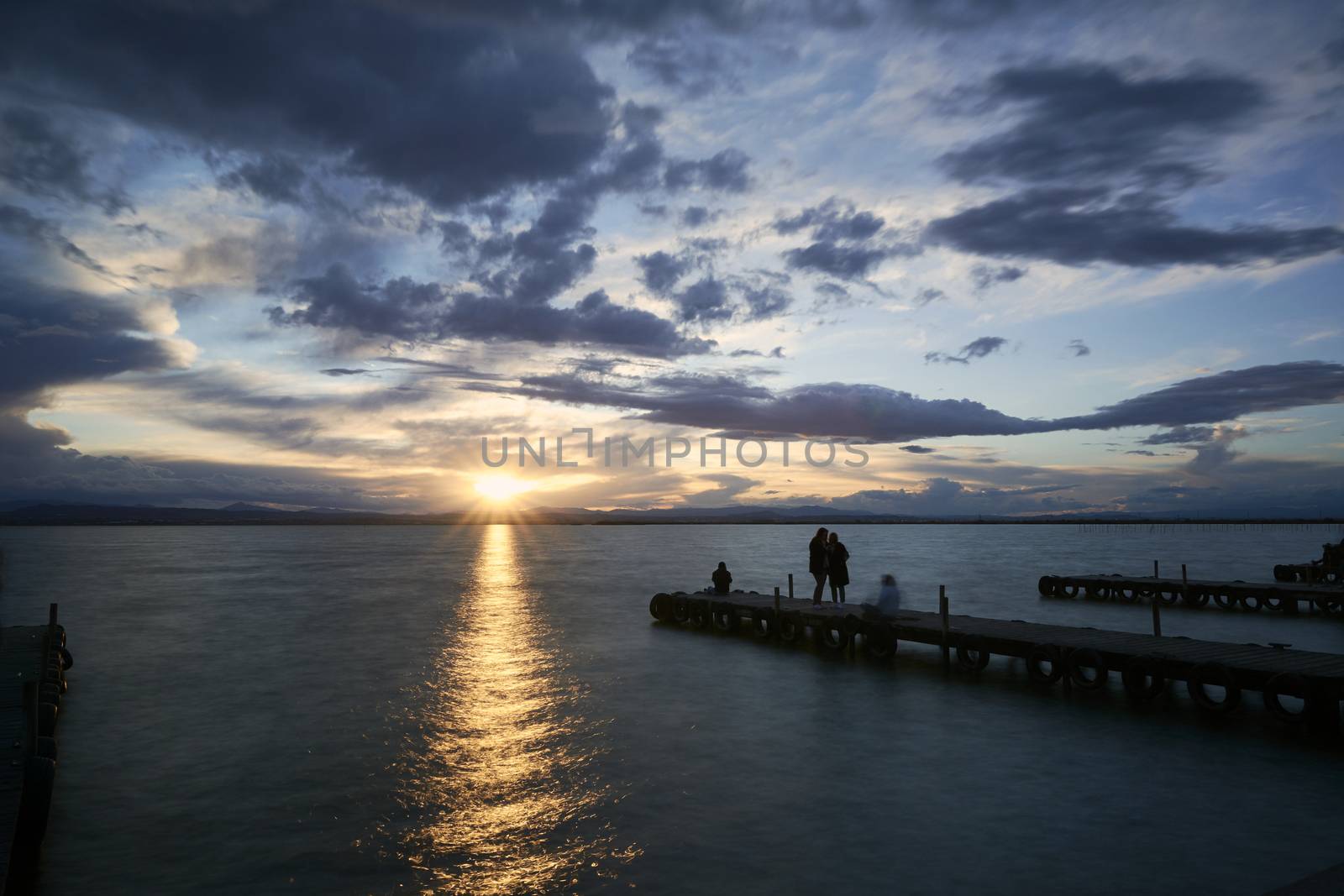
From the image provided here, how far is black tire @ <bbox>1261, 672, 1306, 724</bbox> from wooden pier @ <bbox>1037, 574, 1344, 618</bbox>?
57.9 ft

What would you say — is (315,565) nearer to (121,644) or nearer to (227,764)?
(121,644)

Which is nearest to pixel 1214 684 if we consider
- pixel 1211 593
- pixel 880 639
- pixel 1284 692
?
pixel 1284 692

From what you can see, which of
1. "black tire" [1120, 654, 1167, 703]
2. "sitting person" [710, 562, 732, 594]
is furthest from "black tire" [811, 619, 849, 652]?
"black tire" [1120, 654, 1167, 703]

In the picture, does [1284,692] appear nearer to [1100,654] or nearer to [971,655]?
[1100,654]

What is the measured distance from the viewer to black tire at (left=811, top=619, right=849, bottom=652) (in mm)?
27812

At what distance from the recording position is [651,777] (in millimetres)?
14828

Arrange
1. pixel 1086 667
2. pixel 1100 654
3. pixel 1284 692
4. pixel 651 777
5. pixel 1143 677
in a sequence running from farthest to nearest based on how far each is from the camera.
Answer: pixel 1086 667 → pixel 1100 654 → pixel 1143 677 → pixel 1284 692 → pixel 651 777

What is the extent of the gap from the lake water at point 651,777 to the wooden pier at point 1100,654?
2.21 feet

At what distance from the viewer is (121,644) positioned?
33.4 metres

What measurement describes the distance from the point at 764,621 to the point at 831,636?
539cm

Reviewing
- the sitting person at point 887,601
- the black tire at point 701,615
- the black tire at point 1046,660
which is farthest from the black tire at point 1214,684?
the black tire at point 701,615

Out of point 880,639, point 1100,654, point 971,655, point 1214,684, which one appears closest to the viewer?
point 1214,684

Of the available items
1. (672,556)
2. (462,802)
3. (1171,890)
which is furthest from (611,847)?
(672,556)

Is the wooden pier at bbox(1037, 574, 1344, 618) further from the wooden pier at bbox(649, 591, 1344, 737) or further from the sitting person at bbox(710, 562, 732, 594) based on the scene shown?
the sitting person at bbox(710, 562, 732, 594)
